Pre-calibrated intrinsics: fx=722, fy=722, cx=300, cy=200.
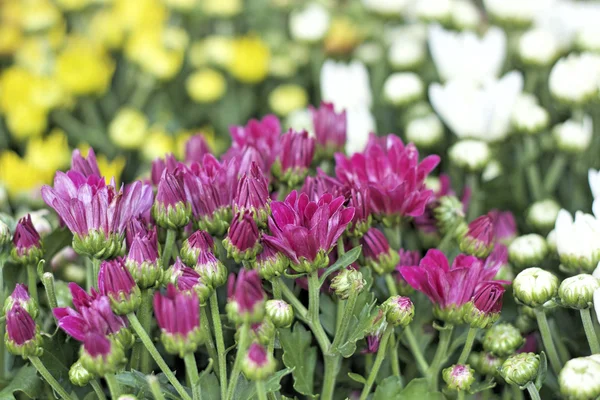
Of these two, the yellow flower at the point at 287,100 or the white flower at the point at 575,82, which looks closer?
the white flower at the point at 575,82

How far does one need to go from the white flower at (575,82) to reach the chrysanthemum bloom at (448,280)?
0.44 meters

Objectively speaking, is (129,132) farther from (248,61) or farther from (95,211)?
(95,211)

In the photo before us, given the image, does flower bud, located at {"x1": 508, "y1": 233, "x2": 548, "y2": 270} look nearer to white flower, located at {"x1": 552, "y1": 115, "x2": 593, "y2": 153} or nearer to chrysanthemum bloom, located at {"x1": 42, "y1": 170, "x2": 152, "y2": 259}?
white flower, located at {"x1": 552, "y1": 115, "x2": 593, "y2": 153}

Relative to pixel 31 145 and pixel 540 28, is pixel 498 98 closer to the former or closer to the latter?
pixel 540 28

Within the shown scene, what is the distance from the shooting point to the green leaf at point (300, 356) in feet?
2.51

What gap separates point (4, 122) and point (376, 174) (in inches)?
39.7

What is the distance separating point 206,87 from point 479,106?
593 mm

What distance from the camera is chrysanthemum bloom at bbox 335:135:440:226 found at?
2.66 feet

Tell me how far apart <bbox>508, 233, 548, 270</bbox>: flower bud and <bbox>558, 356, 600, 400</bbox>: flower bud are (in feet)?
0.70

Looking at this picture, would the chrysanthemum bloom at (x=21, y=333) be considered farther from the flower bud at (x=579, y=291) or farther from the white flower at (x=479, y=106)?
the white flower at (x=479, y=106)

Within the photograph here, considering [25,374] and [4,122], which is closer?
[25,374]

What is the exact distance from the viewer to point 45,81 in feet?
4.77

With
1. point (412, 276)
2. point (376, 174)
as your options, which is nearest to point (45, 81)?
point (376, 174)

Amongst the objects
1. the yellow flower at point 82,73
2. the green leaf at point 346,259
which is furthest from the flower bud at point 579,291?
the yellow flower at point 82,73
